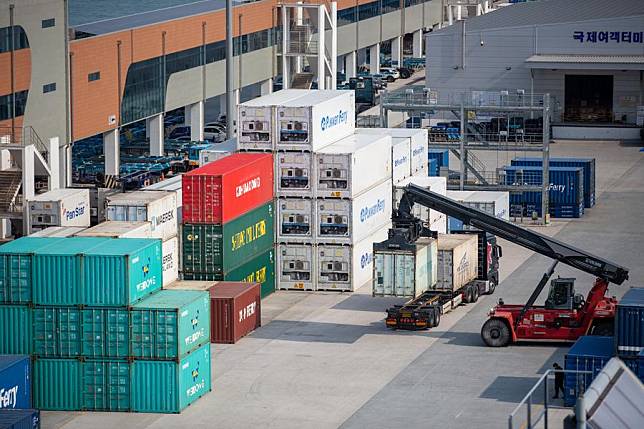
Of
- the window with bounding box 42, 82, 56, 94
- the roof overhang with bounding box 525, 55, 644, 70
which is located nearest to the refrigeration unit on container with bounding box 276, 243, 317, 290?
the window with bounding box 42, 82, 56, 94

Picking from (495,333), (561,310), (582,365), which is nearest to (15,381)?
(582,365)

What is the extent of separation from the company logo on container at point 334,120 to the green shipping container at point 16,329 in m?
21.7

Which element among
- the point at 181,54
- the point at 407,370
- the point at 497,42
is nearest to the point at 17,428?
the point at 407,370

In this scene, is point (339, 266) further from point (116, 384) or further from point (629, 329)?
point (629, 329)

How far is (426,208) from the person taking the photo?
234ft

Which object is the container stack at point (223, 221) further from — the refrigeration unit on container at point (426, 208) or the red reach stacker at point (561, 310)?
the red reach stacker at point (561, 310)

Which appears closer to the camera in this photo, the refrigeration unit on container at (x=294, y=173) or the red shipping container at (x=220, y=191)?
the red shipping container at (x=220, y=191)

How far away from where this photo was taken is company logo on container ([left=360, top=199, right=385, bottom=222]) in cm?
6544

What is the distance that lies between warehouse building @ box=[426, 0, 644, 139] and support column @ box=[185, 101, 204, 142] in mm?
20431

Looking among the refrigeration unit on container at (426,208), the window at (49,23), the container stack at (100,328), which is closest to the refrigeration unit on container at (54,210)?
the container stack at (100,328)

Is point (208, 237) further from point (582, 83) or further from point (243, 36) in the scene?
point (582, 83)

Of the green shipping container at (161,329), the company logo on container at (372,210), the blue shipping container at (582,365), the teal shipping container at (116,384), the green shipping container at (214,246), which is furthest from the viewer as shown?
the company logo on container at (372,210)

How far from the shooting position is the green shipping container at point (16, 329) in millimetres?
47062

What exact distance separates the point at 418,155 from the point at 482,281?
43.3 ft
